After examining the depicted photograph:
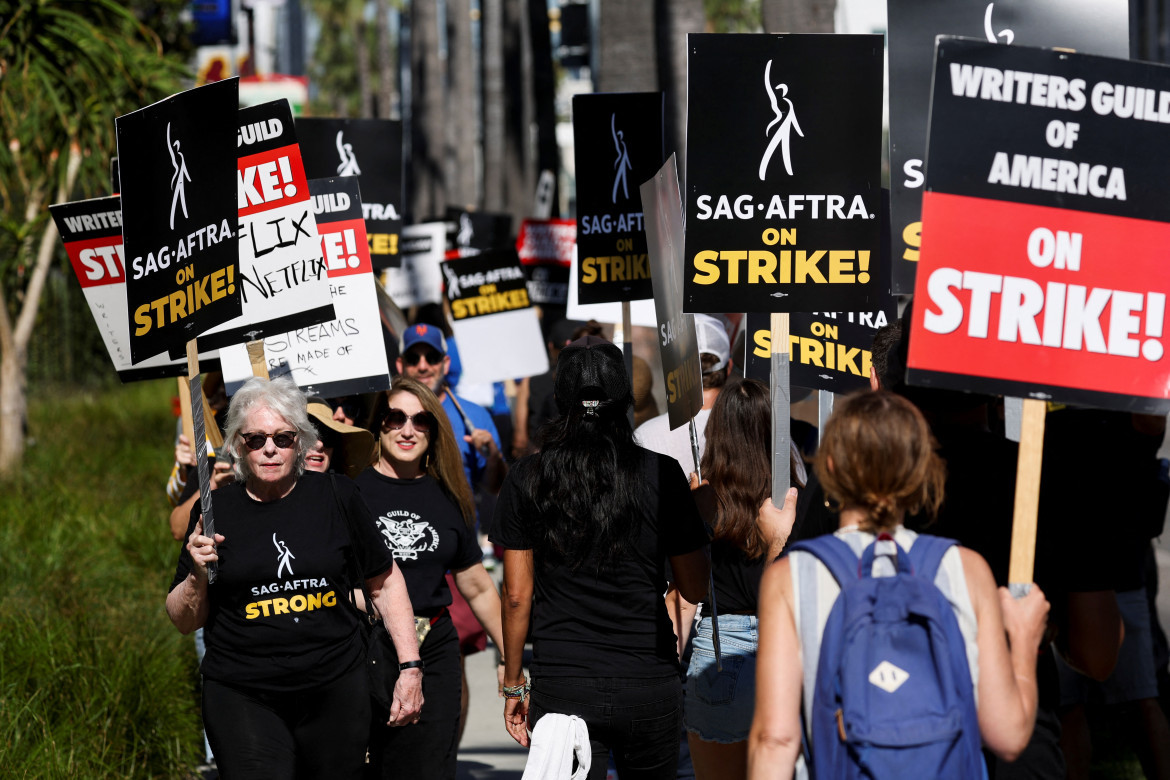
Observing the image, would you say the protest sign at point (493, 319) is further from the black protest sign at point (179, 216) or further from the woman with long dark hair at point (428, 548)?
the black protest sign at point (179, 216)

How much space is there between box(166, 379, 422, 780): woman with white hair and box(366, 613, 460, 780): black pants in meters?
0.43

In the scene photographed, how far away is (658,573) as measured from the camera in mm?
4504

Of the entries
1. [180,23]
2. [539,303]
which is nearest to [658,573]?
Result: [539,303]

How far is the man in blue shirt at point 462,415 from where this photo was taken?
741 centimetres

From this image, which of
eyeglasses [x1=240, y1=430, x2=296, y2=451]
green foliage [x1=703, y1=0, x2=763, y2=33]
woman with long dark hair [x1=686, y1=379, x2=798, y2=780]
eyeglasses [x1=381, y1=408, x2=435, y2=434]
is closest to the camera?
eyeglasses [x1=240, y1=430, x2=296, y2=451]

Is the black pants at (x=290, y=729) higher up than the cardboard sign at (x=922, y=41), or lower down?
lower down

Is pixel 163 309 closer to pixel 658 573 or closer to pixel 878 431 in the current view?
pixel 658 573

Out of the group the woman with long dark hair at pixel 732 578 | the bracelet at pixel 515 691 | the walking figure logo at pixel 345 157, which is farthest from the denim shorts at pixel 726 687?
the walking figure logo at pixel 345 157

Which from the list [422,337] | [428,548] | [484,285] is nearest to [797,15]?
[484,285]

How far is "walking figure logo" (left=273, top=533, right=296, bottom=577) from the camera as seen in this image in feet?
14.7

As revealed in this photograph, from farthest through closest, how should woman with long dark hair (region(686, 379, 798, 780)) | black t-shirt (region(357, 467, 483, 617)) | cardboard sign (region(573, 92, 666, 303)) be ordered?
cardboard sign (region(573, 92, 666, 303)) → black t-shirt (region(357, 467, 483, 617)) → woman with long dark hair (region(686, 379, 798, 780))

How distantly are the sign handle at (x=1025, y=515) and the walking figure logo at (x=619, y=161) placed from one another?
10.9 ft

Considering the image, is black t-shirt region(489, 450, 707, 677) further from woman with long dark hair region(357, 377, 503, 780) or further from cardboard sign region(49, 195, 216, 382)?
cardboard sign region(49, 195, 216, 382)

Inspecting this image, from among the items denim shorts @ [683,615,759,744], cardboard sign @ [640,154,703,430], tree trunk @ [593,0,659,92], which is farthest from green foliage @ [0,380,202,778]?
tree trunk @ [593,0,659,92]
